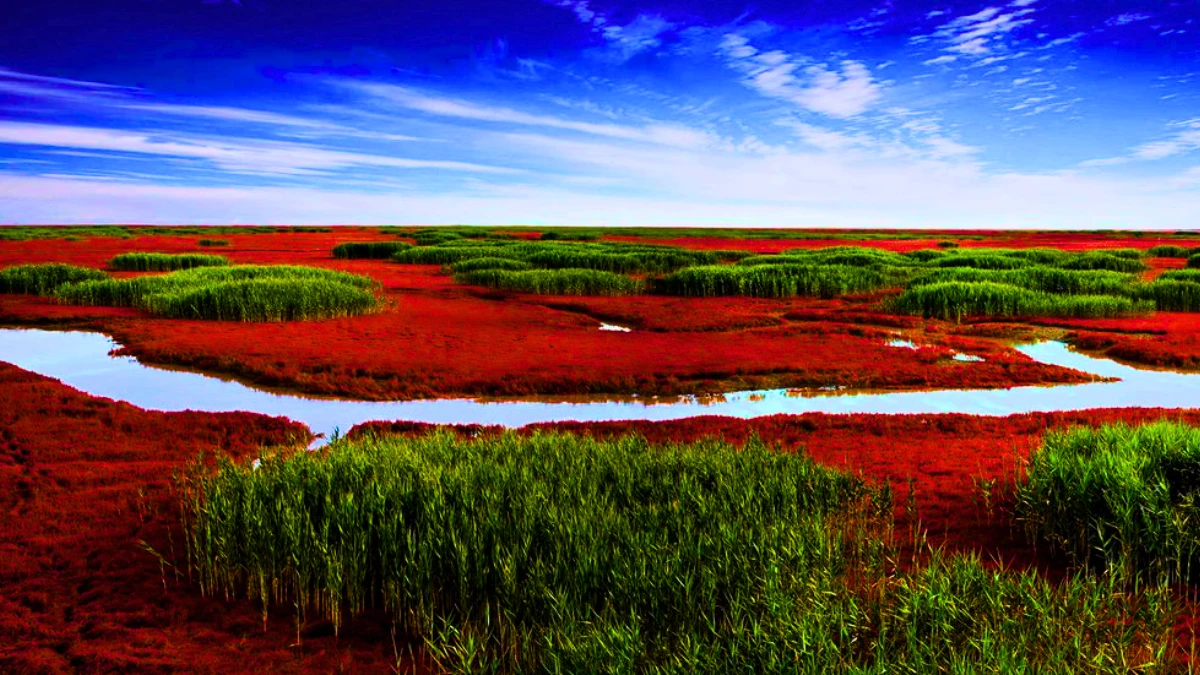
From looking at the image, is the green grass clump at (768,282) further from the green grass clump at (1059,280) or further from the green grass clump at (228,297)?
the green grass clump at (228,297)

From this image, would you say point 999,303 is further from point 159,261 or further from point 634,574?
point 159,261

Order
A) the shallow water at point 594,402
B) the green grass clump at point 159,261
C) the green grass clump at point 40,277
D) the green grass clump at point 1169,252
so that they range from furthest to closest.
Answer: the green grass clump at point 1169,252, the green grass clump at point 159,261, the green grass clump at point 40,277, the shallow water at point 594,402

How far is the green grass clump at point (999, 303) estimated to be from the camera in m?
22.1

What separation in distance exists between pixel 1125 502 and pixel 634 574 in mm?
4032

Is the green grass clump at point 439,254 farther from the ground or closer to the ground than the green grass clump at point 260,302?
farther from the ground

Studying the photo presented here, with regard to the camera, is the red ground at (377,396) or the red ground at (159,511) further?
the red ground at (377,396)

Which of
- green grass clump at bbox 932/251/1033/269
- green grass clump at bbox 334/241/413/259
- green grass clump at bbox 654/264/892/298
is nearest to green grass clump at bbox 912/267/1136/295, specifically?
green grass clump at bbox 654/264/892/298

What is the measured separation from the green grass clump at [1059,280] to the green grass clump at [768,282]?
2475 millimetres

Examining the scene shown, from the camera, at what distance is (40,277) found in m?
27.7

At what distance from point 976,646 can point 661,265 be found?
119 feet

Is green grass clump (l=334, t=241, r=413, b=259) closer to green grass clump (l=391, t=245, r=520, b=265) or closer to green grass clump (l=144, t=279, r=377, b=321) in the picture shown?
green grass clump (l=391, t=245, r=520, b=265)

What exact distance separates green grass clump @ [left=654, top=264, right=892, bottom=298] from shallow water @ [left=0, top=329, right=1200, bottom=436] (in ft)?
46.2

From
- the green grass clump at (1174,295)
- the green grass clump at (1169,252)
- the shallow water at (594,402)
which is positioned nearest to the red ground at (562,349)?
the shallow water at (594,402)

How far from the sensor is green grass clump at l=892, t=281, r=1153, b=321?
22.1 metres
